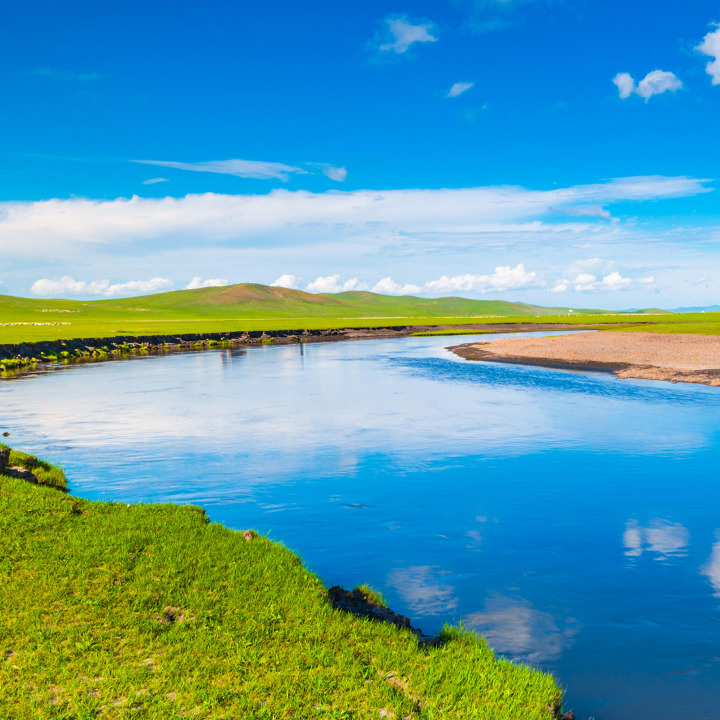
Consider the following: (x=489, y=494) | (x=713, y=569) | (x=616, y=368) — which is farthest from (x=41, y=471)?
(x=616, y=368)

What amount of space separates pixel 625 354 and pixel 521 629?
60.5 metres

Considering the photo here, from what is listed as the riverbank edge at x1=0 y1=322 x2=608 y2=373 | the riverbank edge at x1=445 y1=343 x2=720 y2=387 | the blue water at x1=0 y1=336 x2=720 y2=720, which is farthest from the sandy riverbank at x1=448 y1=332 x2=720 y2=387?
the riverbank edge at x1=0 y1=322 x2=608 y2=373

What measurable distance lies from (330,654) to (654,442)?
23114mm

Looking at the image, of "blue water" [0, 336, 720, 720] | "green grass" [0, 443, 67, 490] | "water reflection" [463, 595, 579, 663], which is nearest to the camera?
"water reflection" [463, 595, 579, 663]

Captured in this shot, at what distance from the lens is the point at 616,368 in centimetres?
5603

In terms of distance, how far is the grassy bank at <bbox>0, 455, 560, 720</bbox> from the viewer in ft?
24.6

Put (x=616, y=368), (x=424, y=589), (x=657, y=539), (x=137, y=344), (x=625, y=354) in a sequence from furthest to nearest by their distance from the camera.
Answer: (x=137, y=344), (x=625, y=354), (x=616, y=368), (x=657, y=539), (x=424, y=589)

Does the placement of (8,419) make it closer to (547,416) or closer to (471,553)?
(471,553)

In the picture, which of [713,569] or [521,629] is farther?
[713,569]

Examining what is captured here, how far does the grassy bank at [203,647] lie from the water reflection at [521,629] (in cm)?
97

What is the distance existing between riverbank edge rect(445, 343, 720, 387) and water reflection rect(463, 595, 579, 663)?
3943 centimetres

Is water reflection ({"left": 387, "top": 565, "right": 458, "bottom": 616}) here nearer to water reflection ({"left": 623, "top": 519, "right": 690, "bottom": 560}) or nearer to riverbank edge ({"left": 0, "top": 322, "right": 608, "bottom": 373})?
water reflection ({"left": 623, "top": 519, "right": 690, "bottom": 560})

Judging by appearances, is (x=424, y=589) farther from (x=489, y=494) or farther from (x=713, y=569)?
(x=489, y=494)

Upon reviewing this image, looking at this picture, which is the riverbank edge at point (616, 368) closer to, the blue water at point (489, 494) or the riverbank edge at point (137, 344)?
Result: the blue water at point (489, 494)
